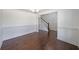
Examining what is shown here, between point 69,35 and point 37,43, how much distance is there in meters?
0.49

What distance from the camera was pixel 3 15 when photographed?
129 cm

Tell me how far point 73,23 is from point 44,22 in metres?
0.43

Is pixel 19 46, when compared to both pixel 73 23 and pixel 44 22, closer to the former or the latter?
pixel 44 22

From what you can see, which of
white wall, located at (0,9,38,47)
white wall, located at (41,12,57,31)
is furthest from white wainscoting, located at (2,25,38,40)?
white wall, located at (41,12,57,31)

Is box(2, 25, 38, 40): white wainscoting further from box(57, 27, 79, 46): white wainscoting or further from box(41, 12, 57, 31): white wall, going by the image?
box(57, 27, 79, 46): white wainscoting

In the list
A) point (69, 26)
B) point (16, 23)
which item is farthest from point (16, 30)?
point (69, 26)

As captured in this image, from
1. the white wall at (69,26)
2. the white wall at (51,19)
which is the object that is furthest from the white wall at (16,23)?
the white wall at (69,26)

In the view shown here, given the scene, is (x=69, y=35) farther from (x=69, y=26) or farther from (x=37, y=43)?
(x=37, y=43)

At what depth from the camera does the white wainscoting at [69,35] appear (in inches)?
52.9

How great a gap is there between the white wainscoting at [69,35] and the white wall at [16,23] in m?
0.38

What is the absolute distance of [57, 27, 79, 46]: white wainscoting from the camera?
1343 millimetres
